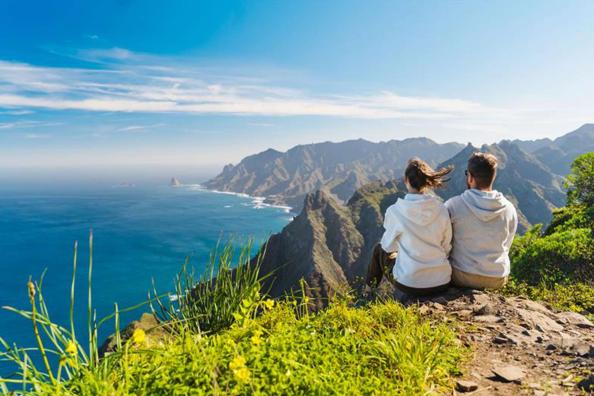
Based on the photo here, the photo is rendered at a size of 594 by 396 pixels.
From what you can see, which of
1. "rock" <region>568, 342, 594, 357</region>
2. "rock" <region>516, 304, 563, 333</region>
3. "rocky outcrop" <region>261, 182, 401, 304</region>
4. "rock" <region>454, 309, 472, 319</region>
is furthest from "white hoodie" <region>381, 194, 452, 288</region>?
"rocky outcrop" <region>261, 182, 401, 304</region>

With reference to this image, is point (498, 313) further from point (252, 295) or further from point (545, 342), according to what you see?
point (252, 295)

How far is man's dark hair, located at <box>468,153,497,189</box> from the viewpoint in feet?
16.2

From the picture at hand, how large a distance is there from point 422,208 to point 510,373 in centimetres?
227

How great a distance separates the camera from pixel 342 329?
→ 3.31m

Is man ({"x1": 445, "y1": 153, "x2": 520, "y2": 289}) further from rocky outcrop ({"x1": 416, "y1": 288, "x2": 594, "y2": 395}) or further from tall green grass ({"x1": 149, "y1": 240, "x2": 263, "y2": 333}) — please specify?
tall green grass ({"x1": 149, "y1": 240, "x2": 263, "y2": 333})

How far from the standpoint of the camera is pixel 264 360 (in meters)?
2.41

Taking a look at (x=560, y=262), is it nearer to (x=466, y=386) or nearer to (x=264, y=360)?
(x=466, y=386)

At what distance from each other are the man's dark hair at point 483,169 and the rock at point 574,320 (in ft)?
6.81

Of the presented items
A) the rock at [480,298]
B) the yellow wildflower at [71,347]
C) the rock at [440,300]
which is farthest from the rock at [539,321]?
the yellow wildflower at [71,347]

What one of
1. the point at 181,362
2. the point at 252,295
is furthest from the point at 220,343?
the point at 252,295

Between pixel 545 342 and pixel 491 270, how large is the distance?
4.82ft

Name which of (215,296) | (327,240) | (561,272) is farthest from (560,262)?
(327,240)

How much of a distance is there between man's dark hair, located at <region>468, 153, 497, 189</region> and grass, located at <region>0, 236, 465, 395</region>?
2357 millimetres

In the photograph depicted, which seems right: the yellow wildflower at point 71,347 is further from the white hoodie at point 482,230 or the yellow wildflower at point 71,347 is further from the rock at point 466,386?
the white hoodie at point 482,230
